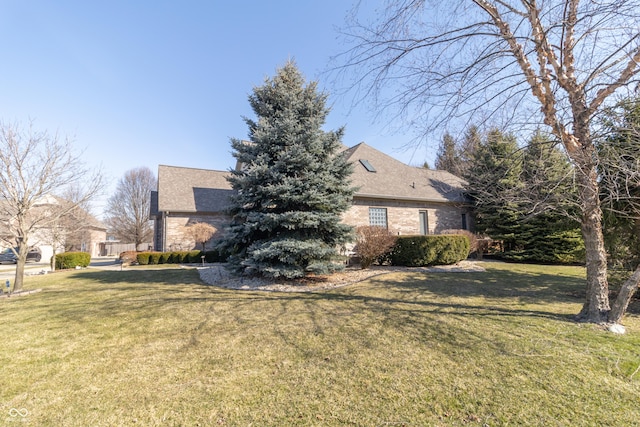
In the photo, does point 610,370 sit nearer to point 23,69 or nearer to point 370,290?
point 370,290

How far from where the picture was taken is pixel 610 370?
2824mm

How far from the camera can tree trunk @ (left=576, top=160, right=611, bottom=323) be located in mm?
4234

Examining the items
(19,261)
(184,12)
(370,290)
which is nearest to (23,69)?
(184,12)

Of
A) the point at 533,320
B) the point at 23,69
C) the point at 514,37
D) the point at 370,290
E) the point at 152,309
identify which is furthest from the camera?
the point at 23,69

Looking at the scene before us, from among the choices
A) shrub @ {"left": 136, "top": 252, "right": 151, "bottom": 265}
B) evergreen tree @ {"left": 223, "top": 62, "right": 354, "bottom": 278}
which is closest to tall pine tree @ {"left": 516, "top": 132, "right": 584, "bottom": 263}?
evergreen tree @ {"left": 223, "top": 62, "right": 354, "bottom": 278}

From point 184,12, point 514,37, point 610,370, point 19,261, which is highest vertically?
point 184,12

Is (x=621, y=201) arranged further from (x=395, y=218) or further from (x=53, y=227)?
(x=53, y=227)

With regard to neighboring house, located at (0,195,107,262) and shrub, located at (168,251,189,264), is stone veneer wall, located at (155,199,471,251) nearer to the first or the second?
shrub, located at (168,251,189,264)

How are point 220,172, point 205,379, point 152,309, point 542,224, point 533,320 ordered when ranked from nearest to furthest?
point 205,379
point 533,320
point 152,309
point 542,224
point 220,172

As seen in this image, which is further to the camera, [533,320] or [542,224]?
[542,224]

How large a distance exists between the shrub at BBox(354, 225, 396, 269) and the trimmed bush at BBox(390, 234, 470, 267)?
1.03 metres

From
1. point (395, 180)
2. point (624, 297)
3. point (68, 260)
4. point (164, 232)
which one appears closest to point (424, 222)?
point (395, 180)

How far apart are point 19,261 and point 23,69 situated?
18.2 ft

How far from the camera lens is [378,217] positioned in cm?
1440
